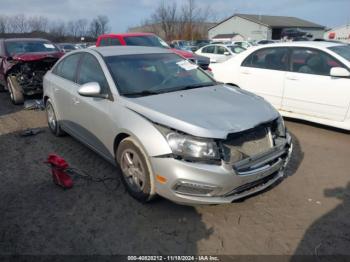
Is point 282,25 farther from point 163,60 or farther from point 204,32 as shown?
point 163,60

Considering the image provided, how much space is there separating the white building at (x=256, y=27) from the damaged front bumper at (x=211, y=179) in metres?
54.9

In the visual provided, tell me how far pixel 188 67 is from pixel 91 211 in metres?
2.33

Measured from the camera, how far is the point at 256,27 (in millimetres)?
56281

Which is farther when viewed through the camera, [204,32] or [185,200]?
[204,32]

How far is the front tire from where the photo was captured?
3137 millimetres

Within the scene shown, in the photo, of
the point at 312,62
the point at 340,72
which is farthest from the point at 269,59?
the point at 340,72

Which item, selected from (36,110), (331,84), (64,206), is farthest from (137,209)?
(36,110)

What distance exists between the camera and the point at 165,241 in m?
2.83

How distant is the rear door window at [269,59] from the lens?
19.3ft

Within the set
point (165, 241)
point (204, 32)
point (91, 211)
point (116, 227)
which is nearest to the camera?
point (165, 241)

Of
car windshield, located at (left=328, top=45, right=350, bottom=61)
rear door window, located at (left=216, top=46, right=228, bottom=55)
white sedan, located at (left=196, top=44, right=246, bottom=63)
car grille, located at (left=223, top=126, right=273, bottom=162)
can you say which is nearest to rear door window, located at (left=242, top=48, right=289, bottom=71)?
car windshield, located at (left=328, top=45, right=350, bottom=61)

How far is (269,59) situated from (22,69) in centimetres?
616

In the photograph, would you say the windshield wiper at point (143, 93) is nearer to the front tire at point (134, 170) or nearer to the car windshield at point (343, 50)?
the front tire at point (134, 170)

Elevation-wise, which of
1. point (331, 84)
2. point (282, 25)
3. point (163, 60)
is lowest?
point (331, 84)
